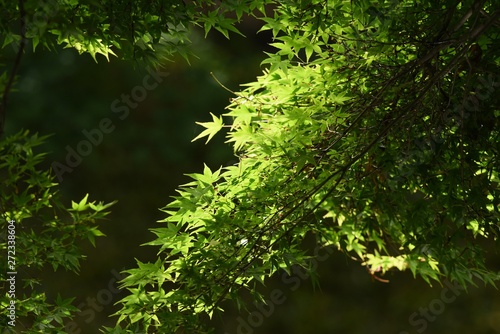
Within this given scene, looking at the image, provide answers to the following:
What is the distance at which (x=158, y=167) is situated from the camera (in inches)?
247

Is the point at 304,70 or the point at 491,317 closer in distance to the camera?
the point at 304,70

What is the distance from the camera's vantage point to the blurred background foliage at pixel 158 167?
555 centimetres

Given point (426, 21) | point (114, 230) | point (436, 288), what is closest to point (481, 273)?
point (426, 21)

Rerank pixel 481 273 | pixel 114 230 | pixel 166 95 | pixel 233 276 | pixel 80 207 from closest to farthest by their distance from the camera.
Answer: pixel 80 207 < pixel 233 276 < pixel 481 273 < pixel 114 230 < pixel 166 95

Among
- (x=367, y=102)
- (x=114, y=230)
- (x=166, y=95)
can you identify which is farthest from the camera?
(x=166, y=95)

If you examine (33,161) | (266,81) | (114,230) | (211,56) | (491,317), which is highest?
(33,161)

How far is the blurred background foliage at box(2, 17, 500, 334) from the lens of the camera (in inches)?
219

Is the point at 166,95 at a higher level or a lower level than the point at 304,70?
lower

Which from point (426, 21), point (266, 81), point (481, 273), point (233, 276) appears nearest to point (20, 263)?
point (233, 276)

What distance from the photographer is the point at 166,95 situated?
645 centimetres

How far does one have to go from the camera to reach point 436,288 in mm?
5652

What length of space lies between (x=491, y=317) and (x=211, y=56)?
370cm

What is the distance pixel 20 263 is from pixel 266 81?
948 mm

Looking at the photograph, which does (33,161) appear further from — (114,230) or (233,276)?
(114,230)
